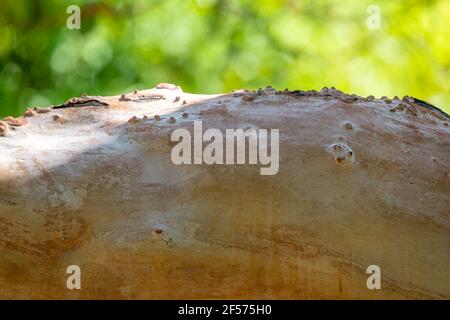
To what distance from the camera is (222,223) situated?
1.71 m

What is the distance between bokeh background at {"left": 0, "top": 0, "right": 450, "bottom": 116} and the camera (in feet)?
15.7

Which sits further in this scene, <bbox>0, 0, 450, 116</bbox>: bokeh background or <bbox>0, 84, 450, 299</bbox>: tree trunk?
<bbox>0, 0, 450, 116</bbox>: bokeh background

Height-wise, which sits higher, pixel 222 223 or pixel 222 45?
pixel 222 45

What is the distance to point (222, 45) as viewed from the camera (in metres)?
4.91

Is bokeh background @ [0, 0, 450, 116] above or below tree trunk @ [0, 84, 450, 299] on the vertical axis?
above

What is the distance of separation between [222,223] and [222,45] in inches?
130

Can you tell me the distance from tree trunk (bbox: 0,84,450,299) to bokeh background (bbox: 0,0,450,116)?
297cm

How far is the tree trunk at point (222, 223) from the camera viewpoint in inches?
66.7

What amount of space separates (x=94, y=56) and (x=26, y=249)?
3.17 meters

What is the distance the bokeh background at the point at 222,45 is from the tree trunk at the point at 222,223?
9.73 ft

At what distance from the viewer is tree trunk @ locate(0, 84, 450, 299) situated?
169 centimetres

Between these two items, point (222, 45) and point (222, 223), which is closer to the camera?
point (222, 223)
